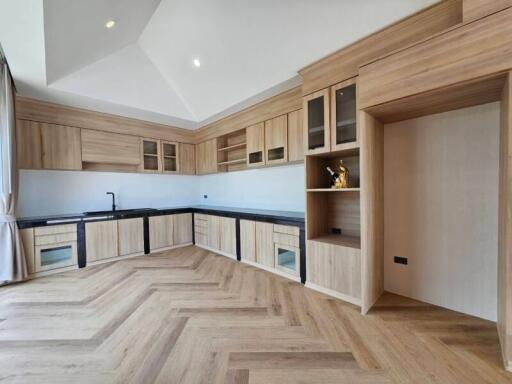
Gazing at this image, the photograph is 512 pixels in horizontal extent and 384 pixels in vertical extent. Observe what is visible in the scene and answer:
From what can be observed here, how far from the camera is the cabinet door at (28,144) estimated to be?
3164mm

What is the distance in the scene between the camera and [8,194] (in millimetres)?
2814

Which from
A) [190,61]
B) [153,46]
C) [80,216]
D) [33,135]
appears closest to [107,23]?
[153,46]

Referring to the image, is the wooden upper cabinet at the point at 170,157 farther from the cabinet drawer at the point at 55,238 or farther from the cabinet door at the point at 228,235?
the cabinet drawer at the point at 55,238

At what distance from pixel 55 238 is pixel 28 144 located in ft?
4.59

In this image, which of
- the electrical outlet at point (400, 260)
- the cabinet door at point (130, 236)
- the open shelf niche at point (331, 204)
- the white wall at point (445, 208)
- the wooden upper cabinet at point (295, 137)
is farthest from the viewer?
the cabinet door at point (130, 236)

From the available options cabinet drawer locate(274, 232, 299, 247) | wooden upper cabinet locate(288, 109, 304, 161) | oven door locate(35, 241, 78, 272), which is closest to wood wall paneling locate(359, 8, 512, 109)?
wooden upper cabinet locate(288, 109, 304, 161)

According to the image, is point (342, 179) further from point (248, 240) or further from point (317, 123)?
point (248, 240)

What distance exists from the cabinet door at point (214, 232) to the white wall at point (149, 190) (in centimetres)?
61

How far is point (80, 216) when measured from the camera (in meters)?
3.48

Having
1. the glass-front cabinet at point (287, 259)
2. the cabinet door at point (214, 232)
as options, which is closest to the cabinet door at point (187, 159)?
the cabinet door at point (214, 232)

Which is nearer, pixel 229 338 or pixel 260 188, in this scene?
pixel 229 338

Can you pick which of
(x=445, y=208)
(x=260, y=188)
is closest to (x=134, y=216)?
(x=260, y=188)

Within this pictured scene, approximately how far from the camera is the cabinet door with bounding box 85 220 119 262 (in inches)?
139

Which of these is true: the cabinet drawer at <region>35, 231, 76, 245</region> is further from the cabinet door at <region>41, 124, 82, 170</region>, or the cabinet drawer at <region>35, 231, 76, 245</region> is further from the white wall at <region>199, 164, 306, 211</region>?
the white wall at <region>199, 164, 306, 211</region>
